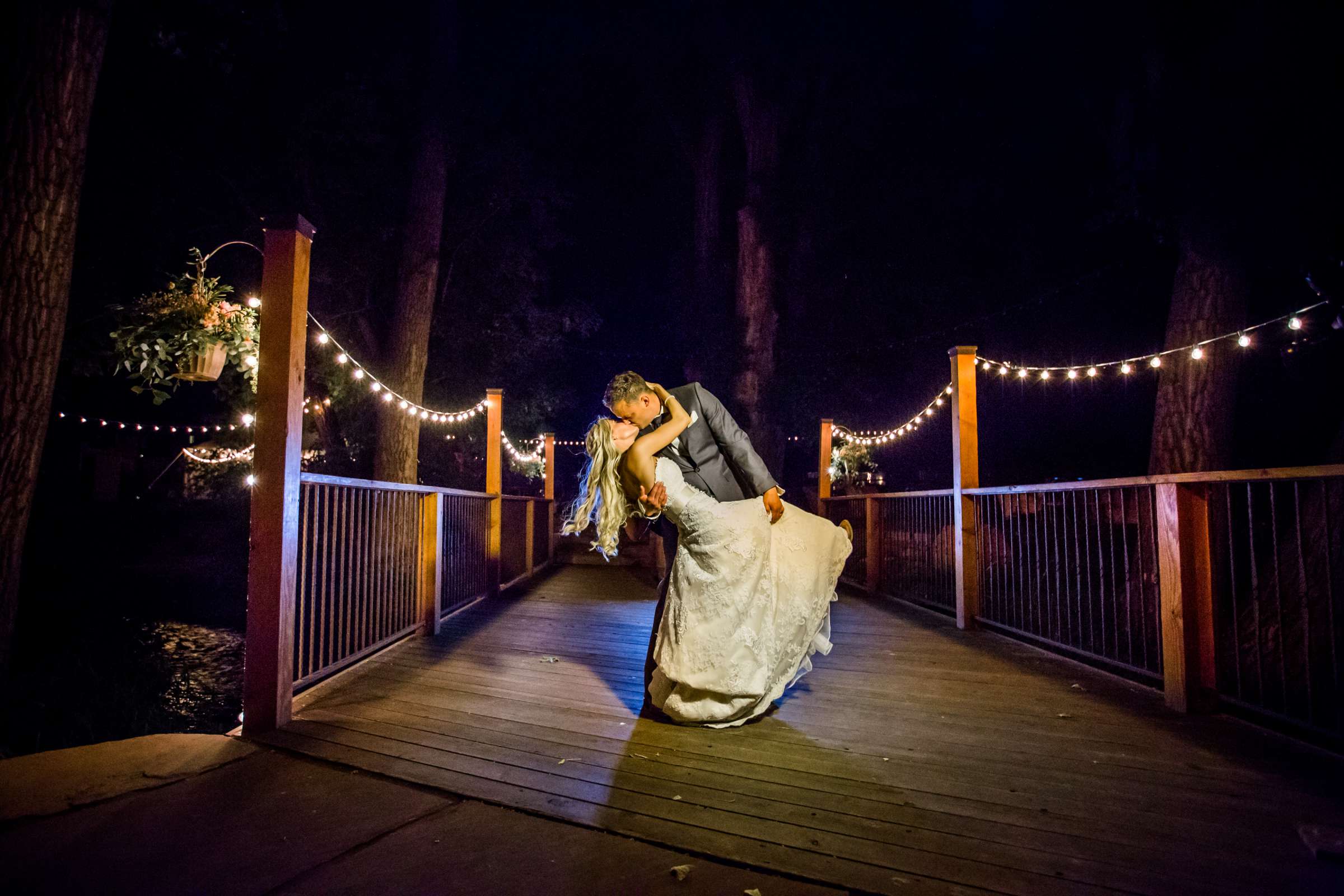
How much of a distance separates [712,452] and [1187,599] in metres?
2.27

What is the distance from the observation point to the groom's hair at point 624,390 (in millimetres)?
2697

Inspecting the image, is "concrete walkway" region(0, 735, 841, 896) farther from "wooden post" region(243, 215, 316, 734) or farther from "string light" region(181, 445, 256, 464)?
"string light" region(181, 445, 256, 464)

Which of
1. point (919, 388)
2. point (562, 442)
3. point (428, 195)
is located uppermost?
point (428, 195)

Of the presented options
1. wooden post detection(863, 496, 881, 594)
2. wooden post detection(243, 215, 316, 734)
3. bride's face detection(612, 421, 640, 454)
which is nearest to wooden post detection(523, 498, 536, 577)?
wooden post detection(863, 496, 881, 594)

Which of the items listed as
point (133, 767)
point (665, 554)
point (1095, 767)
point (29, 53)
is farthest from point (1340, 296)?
point (29, 53)

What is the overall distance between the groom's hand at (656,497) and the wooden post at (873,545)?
482 centimetres

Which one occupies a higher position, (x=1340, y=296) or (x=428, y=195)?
(x=428, y=195)

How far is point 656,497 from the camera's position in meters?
2.62

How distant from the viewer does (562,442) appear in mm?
16969

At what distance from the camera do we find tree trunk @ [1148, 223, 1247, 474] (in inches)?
221

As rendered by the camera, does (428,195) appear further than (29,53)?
Yes

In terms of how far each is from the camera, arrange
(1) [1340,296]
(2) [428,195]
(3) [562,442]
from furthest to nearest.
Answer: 1. (3) [562,442]
2. (2) [428,195]
3. (1) [1340,296]

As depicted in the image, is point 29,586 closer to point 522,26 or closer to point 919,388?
point 522,26

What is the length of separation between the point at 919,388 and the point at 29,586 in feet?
52.6
